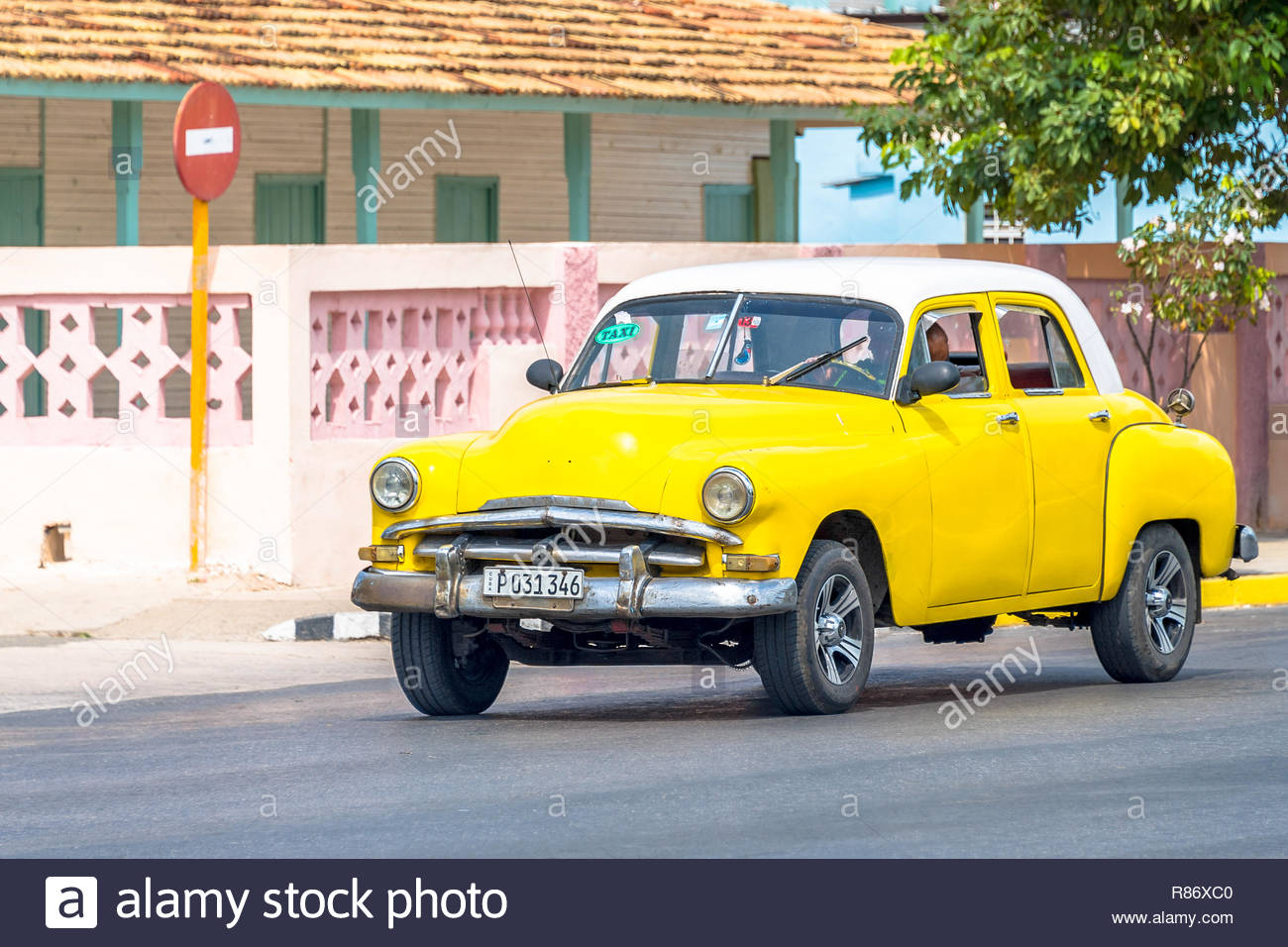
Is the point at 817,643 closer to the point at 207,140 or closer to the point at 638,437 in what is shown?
the point at 638,437

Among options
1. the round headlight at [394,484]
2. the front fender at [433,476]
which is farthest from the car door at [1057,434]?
the round headlight at [394,484]

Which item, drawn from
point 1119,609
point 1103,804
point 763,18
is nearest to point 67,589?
point 1119,609

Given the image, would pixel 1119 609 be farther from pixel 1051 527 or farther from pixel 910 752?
pixel 910 752

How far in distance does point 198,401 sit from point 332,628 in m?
2.00

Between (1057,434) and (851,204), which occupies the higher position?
(851,204)

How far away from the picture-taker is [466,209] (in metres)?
24.7

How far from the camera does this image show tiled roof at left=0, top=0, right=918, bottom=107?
63.8ft

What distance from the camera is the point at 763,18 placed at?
26.3 meters

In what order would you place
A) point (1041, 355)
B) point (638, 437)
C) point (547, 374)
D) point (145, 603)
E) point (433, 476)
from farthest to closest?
point (145, 603), point (1041, 355), point (547, 374), point (433, 476), point (638, 437)

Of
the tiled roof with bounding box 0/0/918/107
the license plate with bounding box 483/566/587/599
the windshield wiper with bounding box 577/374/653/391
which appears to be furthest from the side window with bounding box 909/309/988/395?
the tiled roof with bounding box 0/0/918/107

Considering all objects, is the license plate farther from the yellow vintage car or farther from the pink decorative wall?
the pink decorative wall

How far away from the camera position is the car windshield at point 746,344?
1059 centimetres

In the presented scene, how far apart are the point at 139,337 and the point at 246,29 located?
620cm

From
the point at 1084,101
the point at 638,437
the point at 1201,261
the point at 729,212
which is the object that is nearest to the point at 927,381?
the point at 638,437
